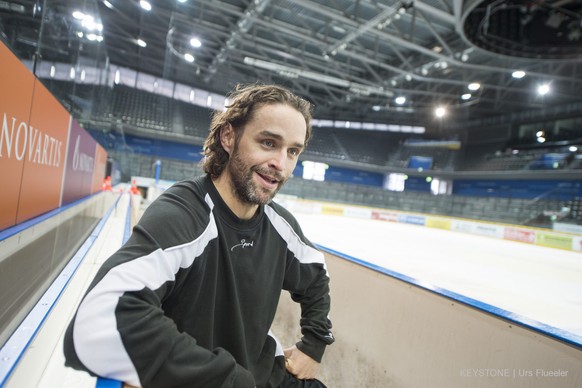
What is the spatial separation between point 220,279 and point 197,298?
11 centimetres

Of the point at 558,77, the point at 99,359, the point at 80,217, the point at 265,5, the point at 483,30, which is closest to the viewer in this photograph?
the point at 99,359

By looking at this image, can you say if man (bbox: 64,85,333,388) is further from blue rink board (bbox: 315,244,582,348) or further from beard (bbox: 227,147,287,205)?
blue rink board (bbox: 315,244,582,348)

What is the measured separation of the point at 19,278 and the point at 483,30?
376 inches

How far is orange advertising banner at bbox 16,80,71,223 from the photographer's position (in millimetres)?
1466

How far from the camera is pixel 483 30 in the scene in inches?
306

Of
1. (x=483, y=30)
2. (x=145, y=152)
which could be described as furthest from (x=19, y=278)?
(x=145, y=152)

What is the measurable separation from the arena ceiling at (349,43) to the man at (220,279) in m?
0.86

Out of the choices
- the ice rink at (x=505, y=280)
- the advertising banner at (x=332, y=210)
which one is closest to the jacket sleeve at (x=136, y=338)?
the ice rink at (x=505, y=280)

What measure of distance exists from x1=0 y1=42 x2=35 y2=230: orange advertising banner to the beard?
0.78 meters

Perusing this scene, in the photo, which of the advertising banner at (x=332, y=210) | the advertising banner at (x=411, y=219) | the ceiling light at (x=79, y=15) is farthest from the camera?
the advertising banner at (x=332, y=210)

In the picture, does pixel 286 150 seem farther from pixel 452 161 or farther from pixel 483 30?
pixel 452 161

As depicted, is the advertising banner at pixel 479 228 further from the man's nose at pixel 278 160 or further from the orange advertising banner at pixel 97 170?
the man's nose at pixel 278 160

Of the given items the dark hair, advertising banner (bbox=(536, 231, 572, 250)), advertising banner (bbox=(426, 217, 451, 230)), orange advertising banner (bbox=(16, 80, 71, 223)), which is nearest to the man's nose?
the dark hair

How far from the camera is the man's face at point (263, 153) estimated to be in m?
1.23
